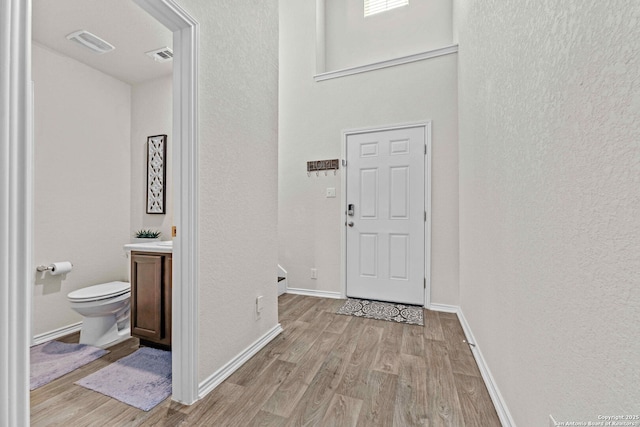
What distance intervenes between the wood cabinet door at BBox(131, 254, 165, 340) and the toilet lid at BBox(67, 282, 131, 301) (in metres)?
0.26

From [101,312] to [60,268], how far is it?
627 millimetres

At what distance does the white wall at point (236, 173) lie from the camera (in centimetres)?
151

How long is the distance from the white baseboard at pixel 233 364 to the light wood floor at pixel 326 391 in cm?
4

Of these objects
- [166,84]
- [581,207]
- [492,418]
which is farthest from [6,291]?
[166,84]

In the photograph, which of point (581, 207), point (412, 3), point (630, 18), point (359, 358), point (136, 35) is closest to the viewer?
point (630, 18)

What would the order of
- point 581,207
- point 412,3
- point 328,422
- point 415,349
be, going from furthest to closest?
point 412,3 < point 415,349 < point 328,422 < point 581,207

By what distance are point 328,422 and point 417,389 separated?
1.87 ft

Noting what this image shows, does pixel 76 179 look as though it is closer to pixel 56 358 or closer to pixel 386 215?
pixel 56 358

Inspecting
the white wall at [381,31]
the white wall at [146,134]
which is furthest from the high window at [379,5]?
the white wall at [146,134]

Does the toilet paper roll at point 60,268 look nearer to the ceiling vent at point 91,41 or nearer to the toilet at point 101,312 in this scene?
the toilet at point 101,312

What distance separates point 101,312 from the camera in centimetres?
210

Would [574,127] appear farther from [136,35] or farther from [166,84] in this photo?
[166,84]

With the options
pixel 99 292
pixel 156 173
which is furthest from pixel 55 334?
pixel 156 173

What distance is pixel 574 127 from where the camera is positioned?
74 centimetres
